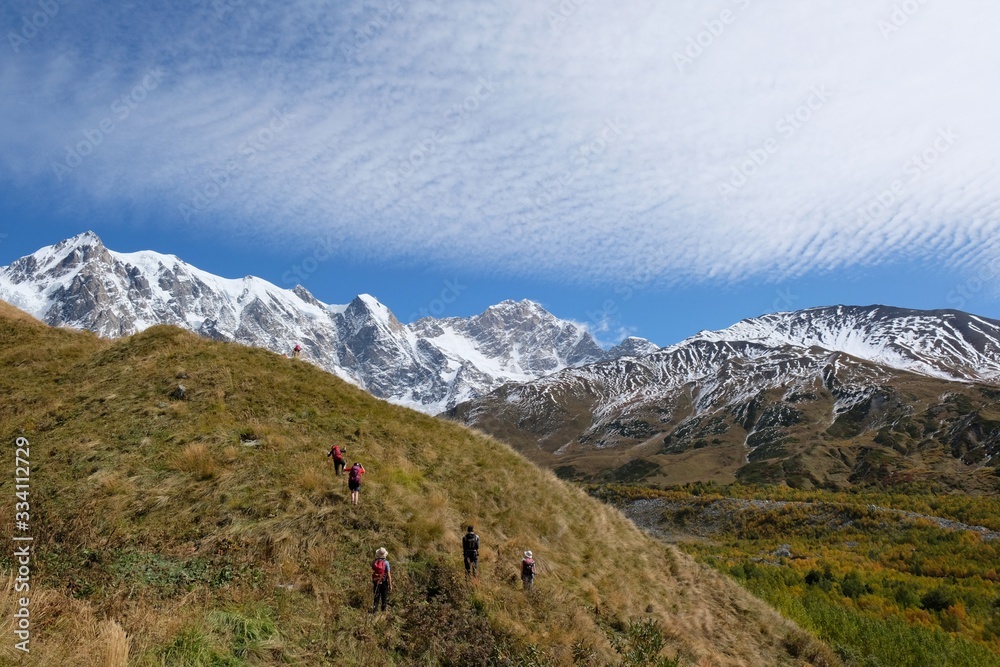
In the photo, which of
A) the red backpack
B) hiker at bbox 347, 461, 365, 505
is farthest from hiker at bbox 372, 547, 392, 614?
hiker at bbox 347, 461, 365, 505

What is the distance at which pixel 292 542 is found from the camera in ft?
49.4

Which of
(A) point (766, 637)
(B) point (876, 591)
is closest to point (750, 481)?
(B) point (876, 591)

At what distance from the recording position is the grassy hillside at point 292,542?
11820 millimetres

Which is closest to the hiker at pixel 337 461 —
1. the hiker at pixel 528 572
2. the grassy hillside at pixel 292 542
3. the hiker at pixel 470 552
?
the grassy hillside at pixel 292 542

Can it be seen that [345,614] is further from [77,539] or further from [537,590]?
[77,539]

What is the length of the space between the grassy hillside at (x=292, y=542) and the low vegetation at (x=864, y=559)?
7.36 meters

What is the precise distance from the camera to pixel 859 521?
62.8 m

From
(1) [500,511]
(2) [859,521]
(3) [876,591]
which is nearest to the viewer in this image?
(1) [500,511]

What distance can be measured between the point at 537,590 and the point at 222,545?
928 centimetres

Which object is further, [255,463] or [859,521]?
[859,521]

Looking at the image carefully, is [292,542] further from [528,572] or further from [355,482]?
[528,572]

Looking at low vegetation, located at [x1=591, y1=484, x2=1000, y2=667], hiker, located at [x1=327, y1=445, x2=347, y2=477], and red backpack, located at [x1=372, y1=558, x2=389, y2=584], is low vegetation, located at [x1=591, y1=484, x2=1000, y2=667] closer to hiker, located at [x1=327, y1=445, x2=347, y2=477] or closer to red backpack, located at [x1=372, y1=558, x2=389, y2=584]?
red backpack, located at [x1=372, y1=558, x2=389, y2=584]

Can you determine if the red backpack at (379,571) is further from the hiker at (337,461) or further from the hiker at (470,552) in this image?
the hiker at (337,461)

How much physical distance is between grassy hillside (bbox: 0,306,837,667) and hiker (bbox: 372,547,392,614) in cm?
54
